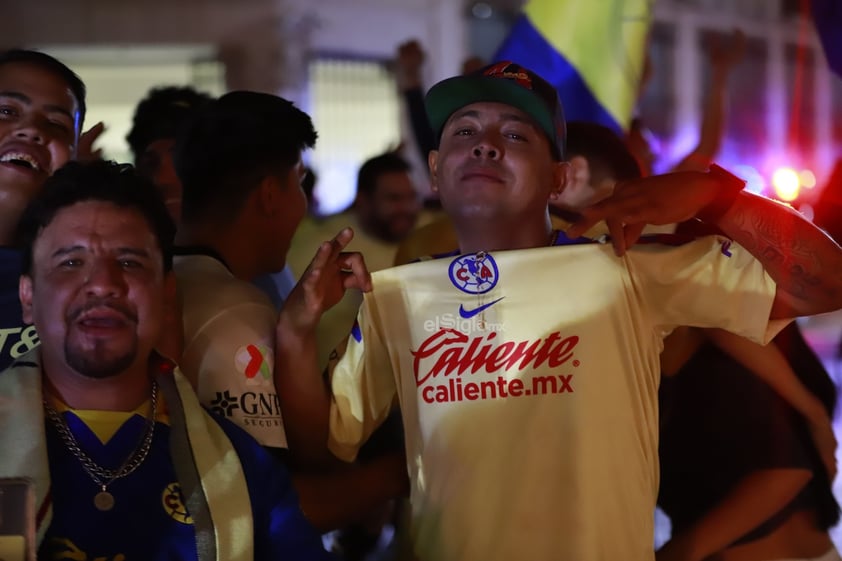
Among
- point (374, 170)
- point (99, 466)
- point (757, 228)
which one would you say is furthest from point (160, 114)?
point (757, 228)

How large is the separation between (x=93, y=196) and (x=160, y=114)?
1867mm

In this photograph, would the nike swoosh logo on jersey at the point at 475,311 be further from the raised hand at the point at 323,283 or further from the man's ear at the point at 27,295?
the man's ear at the point at 27,295

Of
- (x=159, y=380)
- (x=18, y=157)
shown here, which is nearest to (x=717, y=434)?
(x=159, y=380)

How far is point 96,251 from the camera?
6.93 ft

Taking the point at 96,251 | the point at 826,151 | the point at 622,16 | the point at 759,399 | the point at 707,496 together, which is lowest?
the point at 707,496

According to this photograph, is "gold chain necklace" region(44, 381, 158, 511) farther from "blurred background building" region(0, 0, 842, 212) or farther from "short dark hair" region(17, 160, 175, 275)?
"blurred background building" region(0, 0, 842, 212)

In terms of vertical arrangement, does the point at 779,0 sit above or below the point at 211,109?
above

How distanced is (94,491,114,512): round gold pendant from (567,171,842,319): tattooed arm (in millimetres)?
1075

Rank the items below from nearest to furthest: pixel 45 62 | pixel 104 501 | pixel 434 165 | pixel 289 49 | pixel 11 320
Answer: pixel 104 501, pixel 11 320, pixel 434 165, pixel 45 62, pixel 289 49

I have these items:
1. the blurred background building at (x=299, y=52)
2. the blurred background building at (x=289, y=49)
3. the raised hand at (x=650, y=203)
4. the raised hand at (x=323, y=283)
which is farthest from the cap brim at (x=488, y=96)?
the blurred background building at (x=289, y=49)

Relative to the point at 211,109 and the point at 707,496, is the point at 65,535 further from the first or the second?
the point at 707,496

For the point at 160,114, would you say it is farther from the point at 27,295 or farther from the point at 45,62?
the point at 27,295

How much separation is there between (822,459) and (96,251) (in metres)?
1.94

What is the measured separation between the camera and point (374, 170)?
5.57 meters
